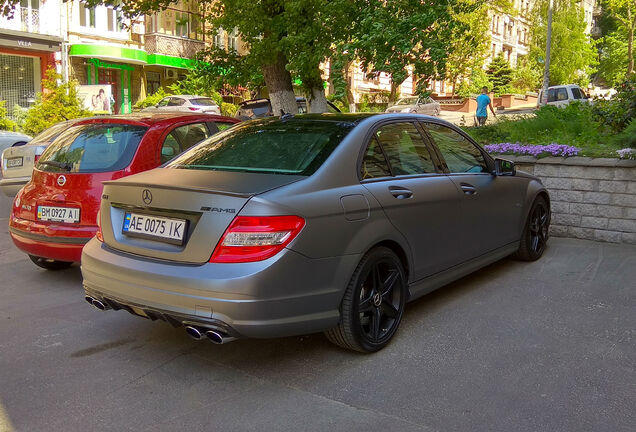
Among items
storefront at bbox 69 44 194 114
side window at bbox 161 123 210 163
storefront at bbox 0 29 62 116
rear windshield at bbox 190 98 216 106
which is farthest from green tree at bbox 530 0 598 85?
side window at bbox 161 123 210 163

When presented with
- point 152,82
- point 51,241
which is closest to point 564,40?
point 152,82

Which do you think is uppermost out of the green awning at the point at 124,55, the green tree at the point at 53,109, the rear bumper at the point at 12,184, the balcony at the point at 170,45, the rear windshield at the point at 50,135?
the balcony at the point at 170,45

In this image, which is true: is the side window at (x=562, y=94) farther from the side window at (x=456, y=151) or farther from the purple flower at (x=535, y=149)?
the side window at (x=456, y=151)

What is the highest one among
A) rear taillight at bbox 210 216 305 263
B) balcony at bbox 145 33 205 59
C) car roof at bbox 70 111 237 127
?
balcony at bbox 145 33 205 59

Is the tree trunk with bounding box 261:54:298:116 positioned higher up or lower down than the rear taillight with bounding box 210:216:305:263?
higher up

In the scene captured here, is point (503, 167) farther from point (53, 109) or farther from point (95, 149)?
point (53, 109)

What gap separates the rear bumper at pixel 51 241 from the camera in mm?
5492

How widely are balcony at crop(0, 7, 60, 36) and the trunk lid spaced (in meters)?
26.2

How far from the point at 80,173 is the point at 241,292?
293cm

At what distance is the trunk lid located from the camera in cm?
353

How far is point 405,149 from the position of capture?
4789 millimetres

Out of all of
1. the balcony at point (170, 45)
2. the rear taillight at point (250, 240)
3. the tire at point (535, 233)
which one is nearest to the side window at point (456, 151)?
the tire at point (535, 233)

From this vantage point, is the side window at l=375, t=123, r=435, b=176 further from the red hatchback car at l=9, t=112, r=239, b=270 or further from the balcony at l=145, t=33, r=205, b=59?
the balcony at l=145, t=33, r=205, b=59

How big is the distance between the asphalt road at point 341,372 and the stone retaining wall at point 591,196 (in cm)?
242
